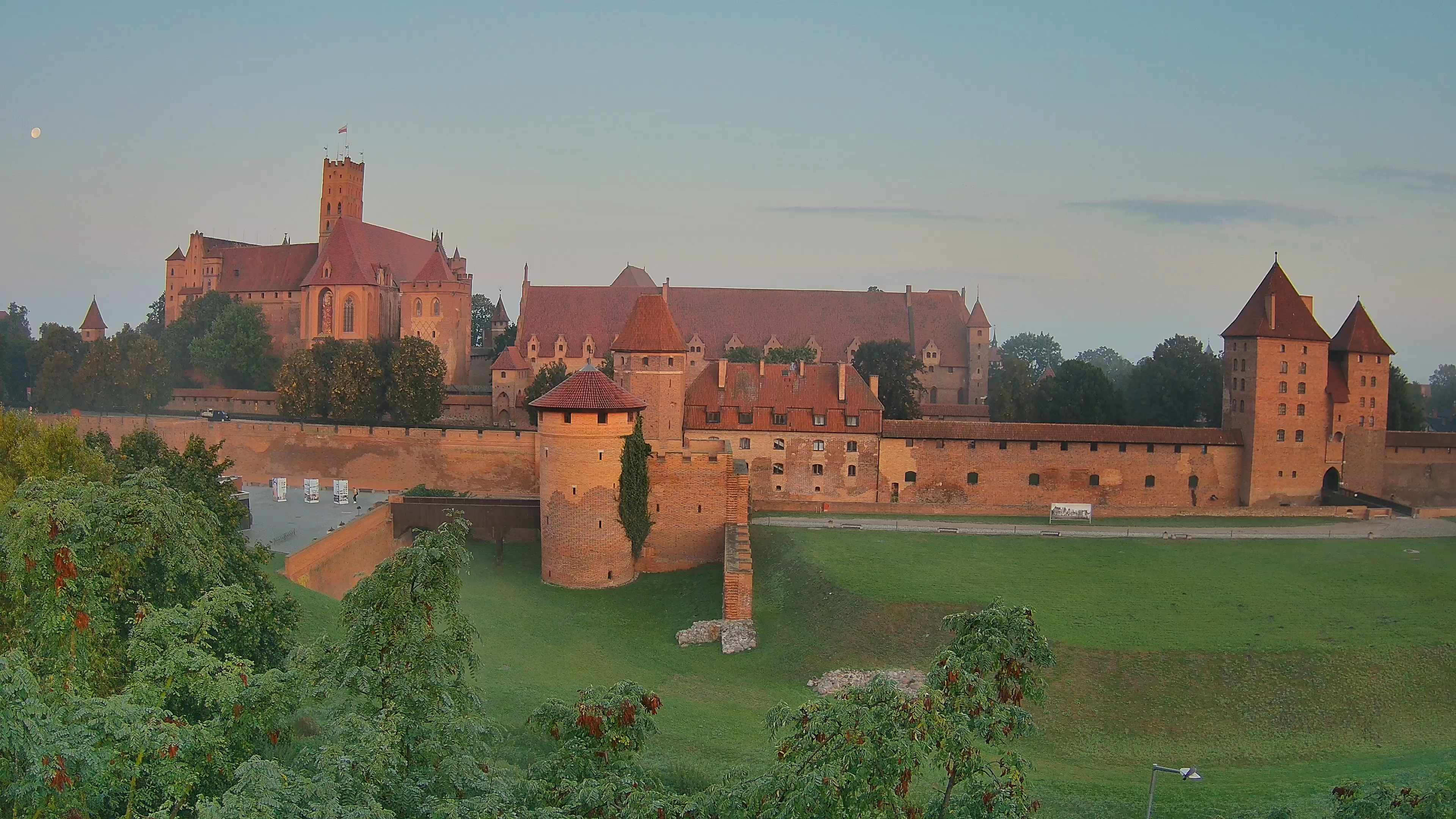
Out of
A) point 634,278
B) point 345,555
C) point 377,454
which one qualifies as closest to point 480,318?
point 634,278

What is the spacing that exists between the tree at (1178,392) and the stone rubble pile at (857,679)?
109 ft

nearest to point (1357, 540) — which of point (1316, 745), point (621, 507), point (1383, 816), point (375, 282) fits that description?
point (1316, 745)

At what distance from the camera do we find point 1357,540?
35.8 metres

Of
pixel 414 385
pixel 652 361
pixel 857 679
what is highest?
pixel 652 361

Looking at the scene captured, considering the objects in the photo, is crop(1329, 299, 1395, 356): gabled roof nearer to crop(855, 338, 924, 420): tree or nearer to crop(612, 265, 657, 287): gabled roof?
crop(855, 338, 924, 420): tree

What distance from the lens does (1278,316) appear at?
45.2m

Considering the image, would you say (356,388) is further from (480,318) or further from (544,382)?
(480,318)

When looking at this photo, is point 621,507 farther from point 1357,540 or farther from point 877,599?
point 1357,540

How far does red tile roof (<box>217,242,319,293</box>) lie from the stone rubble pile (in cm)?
6444

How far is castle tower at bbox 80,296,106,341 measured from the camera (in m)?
87.2

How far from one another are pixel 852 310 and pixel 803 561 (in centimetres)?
4853

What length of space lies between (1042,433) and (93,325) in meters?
74.2

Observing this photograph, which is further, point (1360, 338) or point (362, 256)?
point (362, 256)

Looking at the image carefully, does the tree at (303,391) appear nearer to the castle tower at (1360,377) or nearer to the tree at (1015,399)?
the tree at (1015,399)
